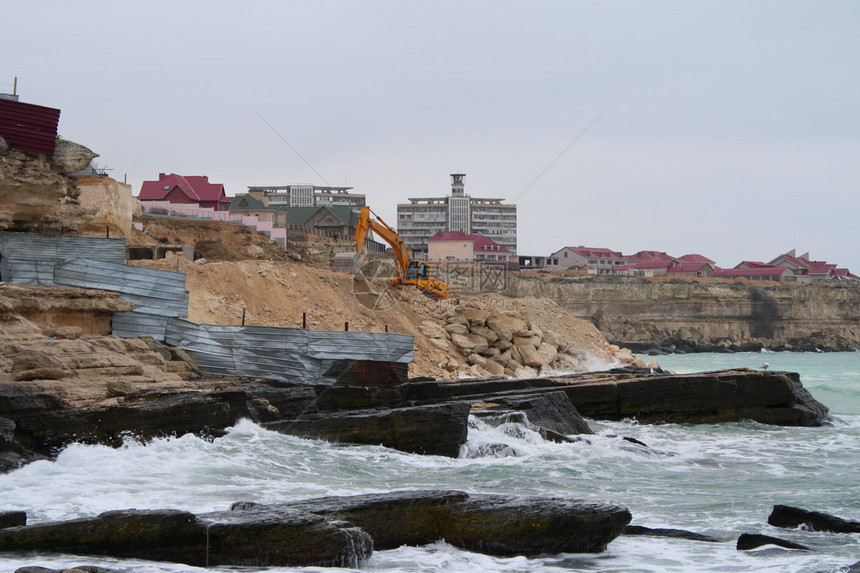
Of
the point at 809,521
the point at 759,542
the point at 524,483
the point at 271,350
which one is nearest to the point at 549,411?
the point at 524,483

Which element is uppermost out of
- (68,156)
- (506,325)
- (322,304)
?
(68,156)

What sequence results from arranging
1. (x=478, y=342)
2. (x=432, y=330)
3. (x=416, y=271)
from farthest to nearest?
(x=416, y=271) → (x=478, y=342) → (x=432, y=330)

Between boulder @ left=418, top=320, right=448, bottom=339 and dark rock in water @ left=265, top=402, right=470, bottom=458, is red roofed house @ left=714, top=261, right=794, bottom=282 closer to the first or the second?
boulder @ left=418, top=320, right=448, bottom=339

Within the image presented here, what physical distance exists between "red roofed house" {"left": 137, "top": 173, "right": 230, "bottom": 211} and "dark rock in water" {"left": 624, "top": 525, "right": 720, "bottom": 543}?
47669mm

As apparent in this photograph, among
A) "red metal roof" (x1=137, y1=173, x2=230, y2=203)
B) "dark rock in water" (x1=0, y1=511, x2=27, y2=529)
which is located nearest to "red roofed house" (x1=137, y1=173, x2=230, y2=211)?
"red metal roof" (x1=137, y1=173, x2=230, y2=203)

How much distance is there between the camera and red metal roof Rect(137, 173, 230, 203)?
2178 inches

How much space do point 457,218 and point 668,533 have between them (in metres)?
111

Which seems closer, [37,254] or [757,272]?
[37,254]

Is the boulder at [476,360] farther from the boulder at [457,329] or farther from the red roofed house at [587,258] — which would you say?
the red roofed house at [587,258]

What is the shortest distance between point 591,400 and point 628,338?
225 feet

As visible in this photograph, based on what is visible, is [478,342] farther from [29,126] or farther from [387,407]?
[29,126]

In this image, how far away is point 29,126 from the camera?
18.3 m

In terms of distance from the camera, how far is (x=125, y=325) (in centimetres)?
1745

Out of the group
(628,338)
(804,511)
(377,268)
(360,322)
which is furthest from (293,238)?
(804,511)
